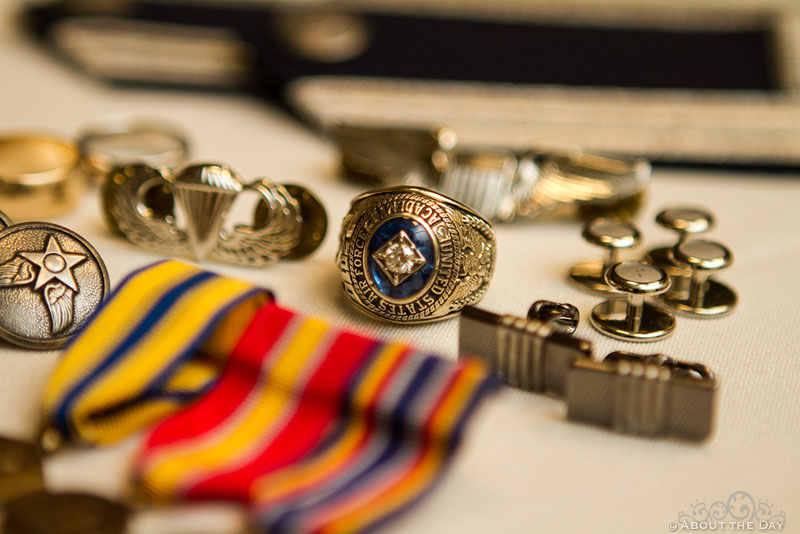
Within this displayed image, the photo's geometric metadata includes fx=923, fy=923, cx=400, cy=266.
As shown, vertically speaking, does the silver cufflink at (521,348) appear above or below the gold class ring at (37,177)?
below

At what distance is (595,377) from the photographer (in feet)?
3.33

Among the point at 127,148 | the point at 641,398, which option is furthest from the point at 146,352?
the point at 127,148

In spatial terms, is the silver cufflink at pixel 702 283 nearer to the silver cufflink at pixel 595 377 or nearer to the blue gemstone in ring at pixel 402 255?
A: the silver cufflink at pixel 595 377

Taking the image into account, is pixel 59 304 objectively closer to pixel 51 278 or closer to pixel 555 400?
pixel 51 278

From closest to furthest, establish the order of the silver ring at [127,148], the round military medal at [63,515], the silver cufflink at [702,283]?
the round military medal at [63,515] < the silver cufflink at [702,283] < the silver ring at [127,148]

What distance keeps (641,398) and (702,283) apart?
14.9 inches

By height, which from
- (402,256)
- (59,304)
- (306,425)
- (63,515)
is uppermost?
(402,256)

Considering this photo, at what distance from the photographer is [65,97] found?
6.96ft

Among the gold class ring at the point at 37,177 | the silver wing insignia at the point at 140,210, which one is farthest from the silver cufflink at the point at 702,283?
the gold class ring at the point at 37,177

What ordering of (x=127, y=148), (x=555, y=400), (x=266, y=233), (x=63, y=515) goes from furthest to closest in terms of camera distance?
1. (x=127, y=148)
2. (x=266, y=233)
3. (x=555, y=400)
4. (x=63, y=515)

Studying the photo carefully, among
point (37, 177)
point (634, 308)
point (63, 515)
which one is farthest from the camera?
point (37, 177)

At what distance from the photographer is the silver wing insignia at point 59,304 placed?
1131 mm

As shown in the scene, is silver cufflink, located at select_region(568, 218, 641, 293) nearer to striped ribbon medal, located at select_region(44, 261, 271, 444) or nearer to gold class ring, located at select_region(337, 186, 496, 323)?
gold class ring, located at select_region(337, 186, 496, 323)

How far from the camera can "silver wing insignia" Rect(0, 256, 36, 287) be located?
3.69 feet
